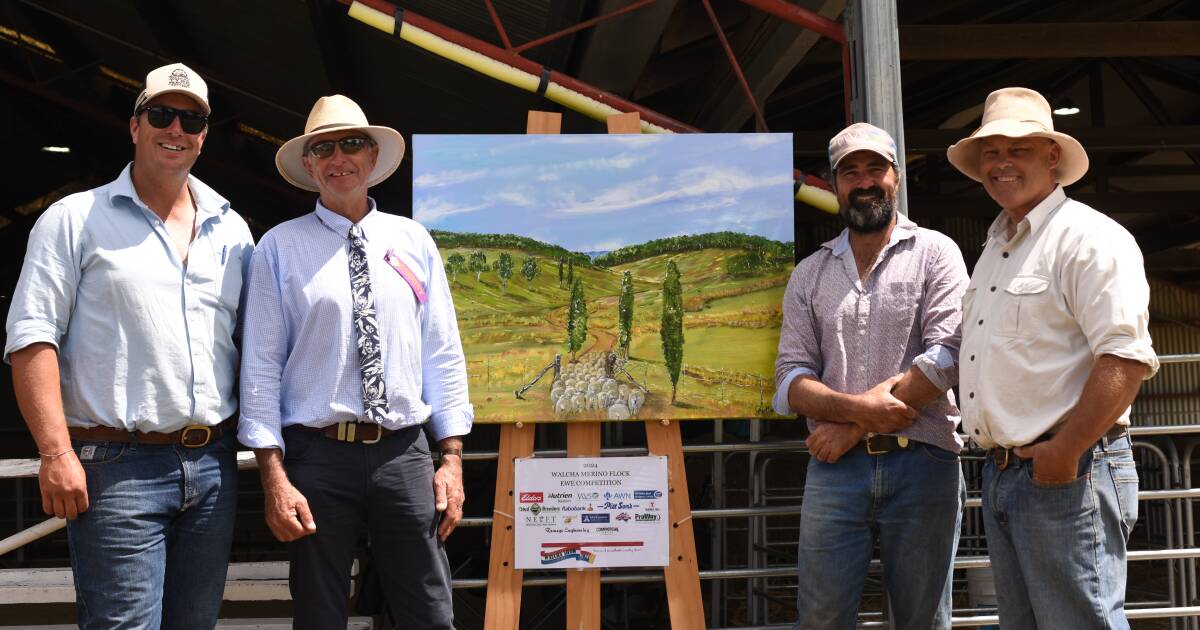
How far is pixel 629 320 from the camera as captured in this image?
4.05 metres

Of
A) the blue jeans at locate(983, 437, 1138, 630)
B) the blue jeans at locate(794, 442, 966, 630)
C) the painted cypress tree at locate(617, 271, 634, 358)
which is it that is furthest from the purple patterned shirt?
the painted cypress tree at locate(617, 271, 634, 358)

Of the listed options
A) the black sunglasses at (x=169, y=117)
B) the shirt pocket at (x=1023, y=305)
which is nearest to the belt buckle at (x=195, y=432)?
the black sunglasses at (x=169, y=117)

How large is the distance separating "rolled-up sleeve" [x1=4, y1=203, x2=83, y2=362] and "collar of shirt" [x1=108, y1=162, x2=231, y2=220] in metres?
0.13

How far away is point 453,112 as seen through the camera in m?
7.98

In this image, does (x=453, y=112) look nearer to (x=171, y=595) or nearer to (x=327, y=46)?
(x=327, y=46)

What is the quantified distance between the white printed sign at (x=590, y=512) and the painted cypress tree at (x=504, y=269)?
2.19ft

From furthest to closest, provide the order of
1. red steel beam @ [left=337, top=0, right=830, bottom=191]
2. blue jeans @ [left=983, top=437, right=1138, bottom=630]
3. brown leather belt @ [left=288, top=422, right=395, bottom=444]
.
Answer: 1. red steel beam @ [left=337, top=0, right=830, bottom=191]
2. brown leather belt @ [left=288, top=422, right=395, bottom=444]
3. blue jeans @ [left=983, top=437, right=1138, bottom=630]

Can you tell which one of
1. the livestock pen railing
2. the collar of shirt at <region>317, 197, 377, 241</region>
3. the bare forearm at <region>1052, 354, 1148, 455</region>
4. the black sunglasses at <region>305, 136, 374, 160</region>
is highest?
the black sunglasses at <region>305, 136, 374, 160</region>

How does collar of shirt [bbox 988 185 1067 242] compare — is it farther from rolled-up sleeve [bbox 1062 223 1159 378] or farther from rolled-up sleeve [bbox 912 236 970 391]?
rolled-up sleeve [bbox 912 236 970 391]

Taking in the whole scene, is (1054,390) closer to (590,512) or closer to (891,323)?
(891,323)

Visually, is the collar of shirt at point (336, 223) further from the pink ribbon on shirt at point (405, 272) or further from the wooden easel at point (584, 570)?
the wooden easel at point (584, 570)

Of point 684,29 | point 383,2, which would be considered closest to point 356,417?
point 383,2

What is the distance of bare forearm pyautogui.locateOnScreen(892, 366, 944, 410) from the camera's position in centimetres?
328

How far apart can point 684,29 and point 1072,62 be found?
7558 millimetres
